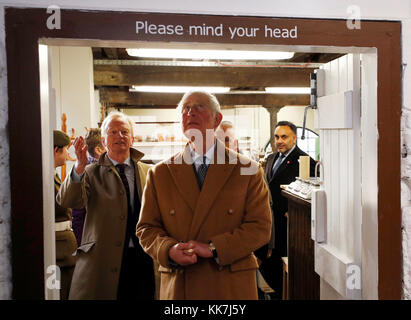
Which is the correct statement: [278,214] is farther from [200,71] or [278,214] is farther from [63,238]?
[200,71]

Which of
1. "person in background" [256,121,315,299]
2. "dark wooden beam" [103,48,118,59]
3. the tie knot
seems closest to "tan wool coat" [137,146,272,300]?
the tie knot

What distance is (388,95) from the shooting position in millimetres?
1592

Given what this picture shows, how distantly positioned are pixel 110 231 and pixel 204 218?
726 mm

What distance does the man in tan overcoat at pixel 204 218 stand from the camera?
1.70 meters

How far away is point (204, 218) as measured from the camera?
5.74 ft

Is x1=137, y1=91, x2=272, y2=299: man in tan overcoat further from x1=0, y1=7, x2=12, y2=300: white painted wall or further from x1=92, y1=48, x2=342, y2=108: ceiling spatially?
x1=92, y1=48, x2=342, y2=108: ceiling

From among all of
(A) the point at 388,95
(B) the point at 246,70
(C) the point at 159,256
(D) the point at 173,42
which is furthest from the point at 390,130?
(B) the point at 246,70

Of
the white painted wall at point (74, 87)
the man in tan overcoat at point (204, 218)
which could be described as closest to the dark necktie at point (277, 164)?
the man in tan overcoat at point (204, 218)

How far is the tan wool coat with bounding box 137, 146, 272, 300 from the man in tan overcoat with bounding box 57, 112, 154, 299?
1.52ft

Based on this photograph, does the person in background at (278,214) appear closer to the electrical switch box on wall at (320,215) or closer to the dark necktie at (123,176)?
the electrical switch box on wall at (320,215)

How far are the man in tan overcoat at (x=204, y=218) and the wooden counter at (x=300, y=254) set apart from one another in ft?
3.47

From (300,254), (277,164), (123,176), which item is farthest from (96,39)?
(277,164)
